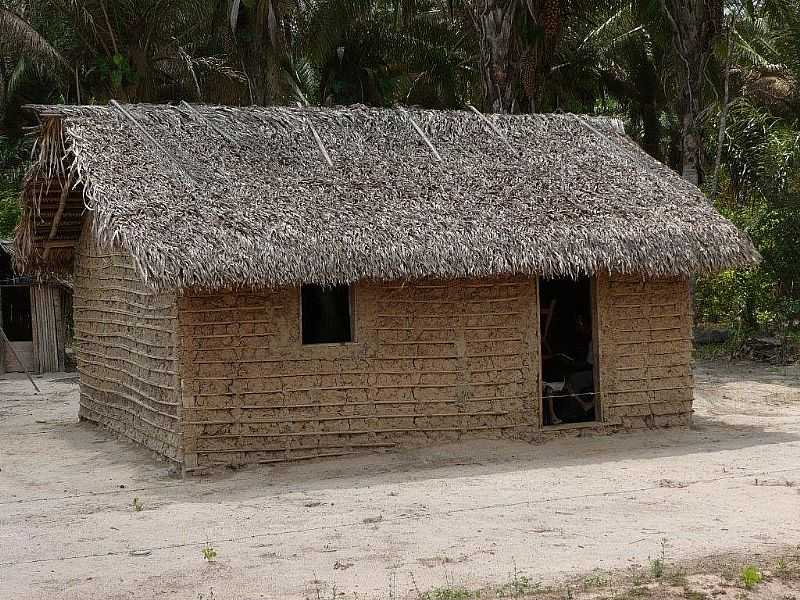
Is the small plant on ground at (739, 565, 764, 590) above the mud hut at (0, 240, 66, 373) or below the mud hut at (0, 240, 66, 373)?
below

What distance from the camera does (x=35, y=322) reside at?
1847 cm

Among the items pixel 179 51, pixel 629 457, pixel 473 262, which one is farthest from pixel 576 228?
pixel 179 51

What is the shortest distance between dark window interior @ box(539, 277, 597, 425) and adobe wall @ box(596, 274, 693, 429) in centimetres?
23

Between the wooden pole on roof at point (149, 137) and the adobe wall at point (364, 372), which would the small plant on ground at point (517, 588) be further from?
the wooden pole on roof at point (149, 137)

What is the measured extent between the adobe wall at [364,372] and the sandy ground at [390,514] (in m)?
0.24

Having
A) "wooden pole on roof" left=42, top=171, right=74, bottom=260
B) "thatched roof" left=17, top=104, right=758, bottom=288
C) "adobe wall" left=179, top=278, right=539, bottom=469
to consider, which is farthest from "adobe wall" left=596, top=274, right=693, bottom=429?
"wooden pole on roof" left=42, top=171, right=74, bottom=260

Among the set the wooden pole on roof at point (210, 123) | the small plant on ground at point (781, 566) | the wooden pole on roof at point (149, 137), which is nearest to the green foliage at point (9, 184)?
the wooden pole on roof at point (210, 123)

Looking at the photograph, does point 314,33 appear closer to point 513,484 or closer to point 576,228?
point 576,228

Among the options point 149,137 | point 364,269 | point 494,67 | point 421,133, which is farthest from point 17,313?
point 364,269

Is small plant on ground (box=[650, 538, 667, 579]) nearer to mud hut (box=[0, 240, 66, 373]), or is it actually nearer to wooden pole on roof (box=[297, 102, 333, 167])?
wooden pole on roof (box=[297, 102, 333, 167])

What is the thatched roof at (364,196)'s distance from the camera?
30.5 ft

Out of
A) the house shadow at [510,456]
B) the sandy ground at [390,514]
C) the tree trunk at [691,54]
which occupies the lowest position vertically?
the sandy ground at [390,514]

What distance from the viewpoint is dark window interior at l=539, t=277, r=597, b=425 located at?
11.3 metres

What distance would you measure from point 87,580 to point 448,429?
15.1 ft
